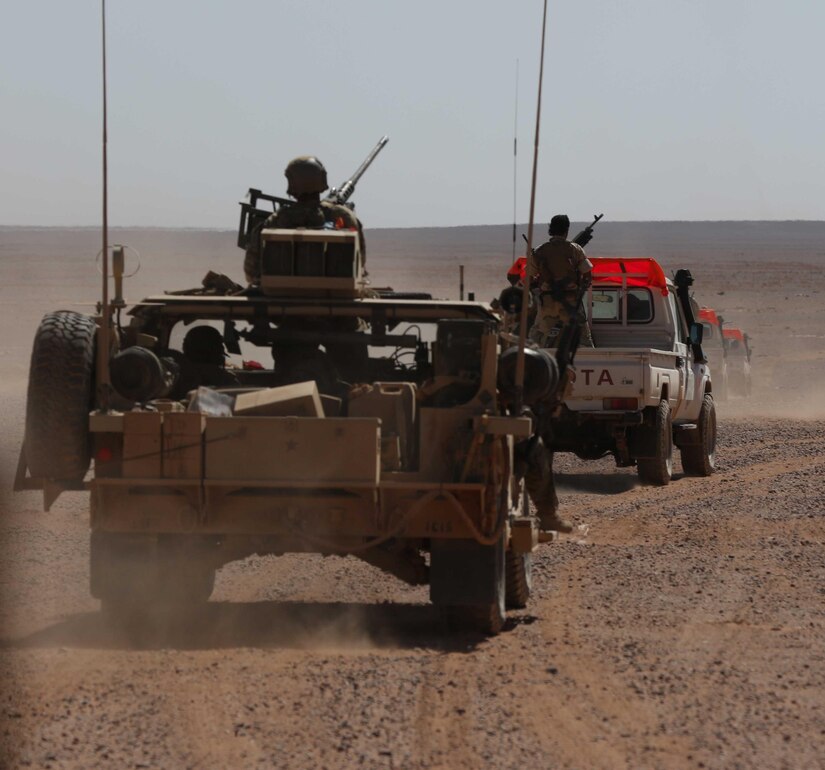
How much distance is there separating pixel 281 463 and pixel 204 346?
204cm

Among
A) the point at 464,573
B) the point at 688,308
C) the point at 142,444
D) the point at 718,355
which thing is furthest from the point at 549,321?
the point at 718,355

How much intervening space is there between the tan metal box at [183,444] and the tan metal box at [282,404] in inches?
10.5

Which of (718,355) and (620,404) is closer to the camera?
(620,404)

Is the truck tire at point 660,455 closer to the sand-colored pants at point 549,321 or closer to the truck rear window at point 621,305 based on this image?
the sand-colored pants at point 549,321

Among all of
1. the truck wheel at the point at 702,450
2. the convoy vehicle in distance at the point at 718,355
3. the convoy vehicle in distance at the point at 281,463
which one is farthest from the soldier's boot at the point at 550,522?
the convoy vehicle in distance at the point at 718,355

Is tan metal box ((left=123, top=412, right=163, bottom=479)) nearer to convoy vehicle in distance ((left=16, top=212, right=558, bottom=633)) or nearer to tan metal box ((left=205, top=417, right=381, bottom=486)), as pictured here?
convoy vehicle in distance ((left=16, top=212, right=558, bottom=633))

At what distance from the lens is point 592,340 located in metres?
16.6

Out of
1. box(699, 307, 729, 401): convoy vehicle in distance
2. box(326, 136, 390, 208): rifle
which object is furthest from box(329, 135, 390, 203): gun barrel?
box(699, 307, 729, 401): convoy vehicle in distance

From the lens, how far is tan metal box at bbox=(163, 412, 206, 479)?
829 cm

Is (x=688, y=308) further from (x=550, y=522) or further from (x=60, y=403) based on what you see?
(x=60, y=403)

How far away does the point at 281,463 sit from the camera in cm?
828

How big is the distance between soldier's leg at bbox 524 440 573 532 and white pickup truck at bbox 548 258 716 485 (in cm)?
465

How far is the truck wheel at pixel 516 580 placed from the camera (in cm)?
945

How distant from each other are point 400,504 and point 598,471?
31.4 feet
